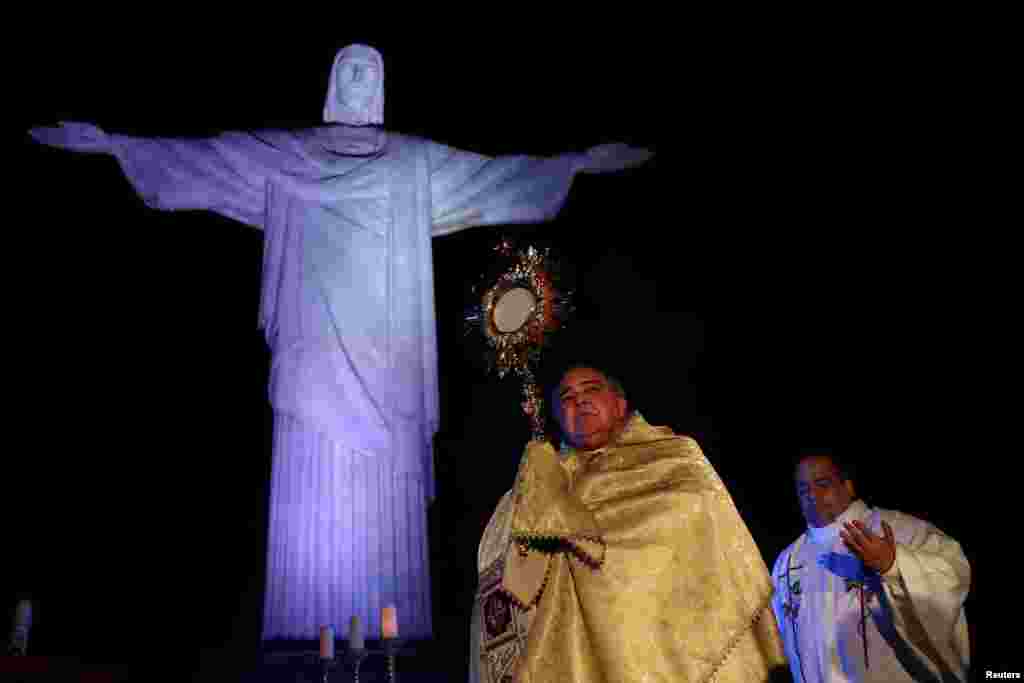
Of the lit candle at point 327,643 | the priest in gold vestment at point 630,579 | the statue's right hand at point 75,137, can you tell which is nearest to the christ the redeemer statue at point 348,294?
the statue's right hand at point 75,137

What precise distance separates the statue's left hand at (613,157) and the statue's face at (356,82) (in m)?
1.46

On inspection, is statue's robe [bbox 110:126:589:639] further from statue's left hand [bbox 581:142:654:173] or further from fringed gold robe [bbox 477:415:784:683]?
fringed gold robe [bbox 477:415:784:683]

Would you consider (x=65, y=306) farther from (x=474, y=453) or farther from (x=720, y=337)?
(x=720, y=337)

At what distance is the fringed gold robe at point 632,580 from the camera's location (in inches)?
116

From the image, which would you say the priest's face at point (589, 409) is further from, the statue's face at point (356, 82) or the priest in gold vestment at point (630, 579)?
the statue's face at point (356, 82)

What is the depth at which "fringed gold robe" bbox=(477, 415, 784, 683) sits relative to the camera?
2951 millimetres

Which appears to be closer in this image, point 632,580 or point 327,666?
point 632,580

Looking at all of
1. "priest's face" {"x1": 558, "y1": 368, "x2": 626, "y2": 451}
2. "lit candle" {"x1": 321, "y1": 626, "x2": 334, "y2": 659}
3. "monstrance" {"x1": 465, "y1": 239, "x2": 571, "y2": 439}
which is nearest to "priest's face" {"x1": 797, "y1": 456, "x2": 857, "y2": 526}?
"monstrance" {"x1": 465, "y1": 239, "x2": 571, "y2": 439}

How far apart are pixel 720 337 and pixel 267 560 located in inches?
127

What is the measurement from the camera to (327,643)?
4.47 m

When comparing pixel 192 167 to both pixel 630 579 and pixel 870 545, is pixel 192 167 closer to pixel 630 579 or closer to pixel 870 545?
pixel 630 579

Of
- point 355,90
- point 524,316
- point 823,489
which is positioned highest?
point 355,90

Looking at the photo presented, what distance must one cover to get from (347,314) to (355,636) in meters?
1.87

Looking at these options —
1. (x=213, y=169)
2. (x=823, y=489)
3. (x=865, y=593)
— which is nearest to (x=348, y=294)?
(x=213, y=169)
